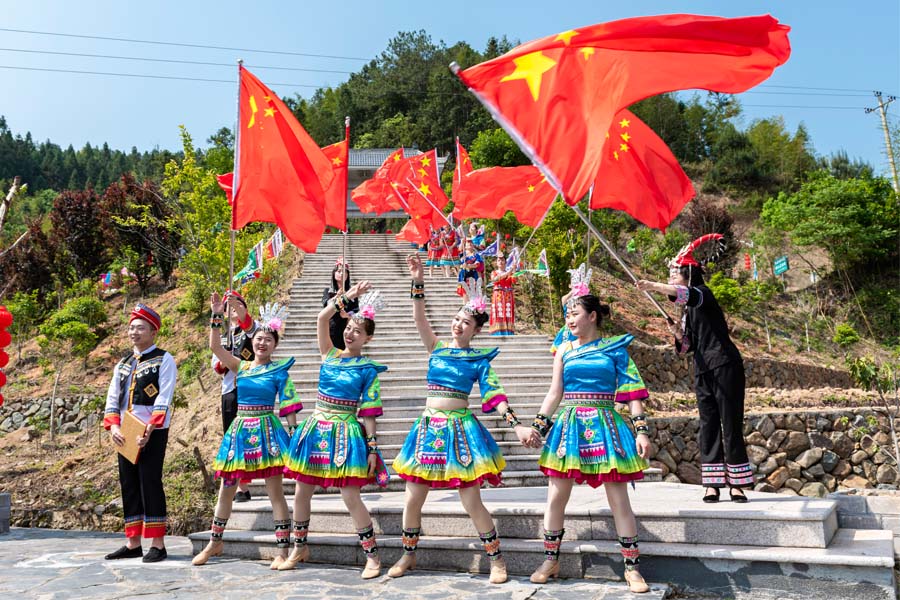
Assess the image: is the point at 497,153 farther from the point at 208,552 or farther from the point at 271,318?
the point at 208,552

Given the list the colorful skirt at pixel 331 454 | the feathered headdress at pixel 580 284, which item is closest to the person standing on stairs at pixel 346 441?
the colorful skirt at pixel 331 454

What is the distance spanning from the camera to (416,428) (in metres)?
5.24

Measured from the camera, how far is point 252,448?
5.88 metres

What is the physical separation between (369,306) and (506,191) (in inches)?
169

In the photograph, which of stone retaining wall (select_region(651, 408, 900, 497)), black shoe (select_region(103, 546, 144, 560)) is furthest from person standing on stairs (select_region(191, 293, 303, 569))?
stone retaining wall (select_region(651, 408, 900, 497))

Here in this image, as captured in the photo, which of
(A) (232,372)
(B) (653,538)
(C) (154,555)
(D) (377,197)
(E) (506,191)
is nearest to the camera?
(B) (653,538)

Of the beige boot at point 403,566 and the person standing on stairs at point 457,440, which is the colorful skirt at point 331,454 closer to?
the person standing on stairs at point 457,440

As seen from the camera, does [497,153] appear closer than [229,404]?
No

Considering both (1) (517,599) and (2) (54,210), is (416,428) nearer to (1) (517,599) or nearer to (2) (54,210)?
(1) (517,599)

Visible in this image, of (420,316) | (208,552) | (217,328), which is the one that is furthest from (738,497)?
(217,328)

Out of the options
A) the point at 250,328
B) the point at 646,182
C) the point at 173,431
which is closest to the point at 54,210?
the point at 173,431

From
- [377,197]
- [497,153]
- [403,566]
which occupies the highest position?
[497,153]

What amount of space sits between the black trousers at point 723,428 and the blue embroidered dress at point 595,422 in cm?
99

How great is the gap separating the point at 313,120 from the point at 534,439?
5648 cm
